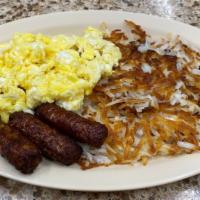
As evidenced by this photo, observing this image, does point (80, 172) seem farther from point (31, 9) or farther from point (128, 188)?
point (31, 9)

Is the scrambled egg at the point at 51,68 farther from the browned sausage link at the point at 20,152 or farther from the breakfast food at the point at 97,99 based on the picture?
the browned sausage link at the point at 20,152

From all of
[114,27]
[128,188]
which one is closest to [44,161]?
[128,188]

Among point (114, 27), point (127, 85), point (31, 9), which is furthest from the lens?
point (31, 9)

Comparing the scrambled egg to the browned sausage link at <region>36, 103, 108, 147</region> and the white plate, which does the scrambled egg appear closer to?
the browned sausage link at <region>36, 103, 108, 147</region>

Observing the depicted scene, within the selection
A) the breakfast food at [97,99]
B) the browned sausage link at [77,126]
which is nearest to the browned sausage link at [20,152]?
the breakfast food at [97,99]

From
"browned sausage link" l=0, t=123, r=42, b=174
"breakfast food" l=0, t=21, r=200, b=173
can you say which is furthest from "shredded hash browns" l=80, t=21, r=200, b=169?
"browned sausage link" l=0, t=123, r=42, b=174

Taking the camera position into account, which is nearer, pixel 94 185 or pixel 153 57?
pixel 94 185

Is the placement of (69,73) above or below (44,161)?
above
